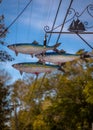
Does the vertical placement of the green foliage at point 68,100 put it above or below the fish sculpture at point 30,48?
below

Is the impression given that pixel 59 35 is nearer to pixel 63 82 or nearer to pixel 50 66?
pixel 50 66

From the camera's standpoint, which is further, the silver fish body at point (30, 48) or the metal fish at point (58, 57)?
the silver fish body at point (30, 48)

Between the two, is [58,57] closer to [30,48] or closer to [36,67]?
[36,67]

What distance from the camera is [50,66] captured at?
34.1 feet

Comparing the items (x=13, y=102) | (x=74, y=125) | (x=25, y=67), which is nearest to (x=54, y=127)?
(x=74, y=125)

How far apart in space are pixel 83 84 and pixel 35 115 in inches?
489

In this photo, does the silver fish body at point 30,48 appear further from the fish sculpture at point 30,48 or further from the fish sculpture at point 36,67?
the fish sculpture at point 36,67

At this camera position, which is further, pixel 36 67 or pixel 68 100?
pixel 68 100

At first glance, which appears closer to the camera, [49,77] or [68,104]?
[68,104]

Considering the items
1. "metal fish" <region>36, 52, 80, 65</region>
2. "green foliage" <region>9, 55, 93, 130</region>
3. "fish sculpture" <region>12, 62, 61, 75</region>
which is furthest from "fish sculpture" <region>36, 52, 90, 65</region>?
"green foliage" <region>9, 55, 93, 130</region>

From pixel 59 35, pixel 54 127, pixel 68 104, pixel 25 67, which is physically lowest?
pixel 54 127

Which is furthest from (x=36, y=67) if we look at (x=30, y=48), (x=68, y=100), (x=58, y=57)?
(x=68, y=100)

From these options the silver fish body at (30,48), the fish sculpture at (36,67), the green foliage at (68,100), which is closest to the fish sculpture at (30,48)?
the silver fish body at (30,48)

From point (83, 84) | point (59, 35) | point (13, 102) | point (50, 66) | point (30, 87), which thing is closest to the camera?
point (59, 35)
